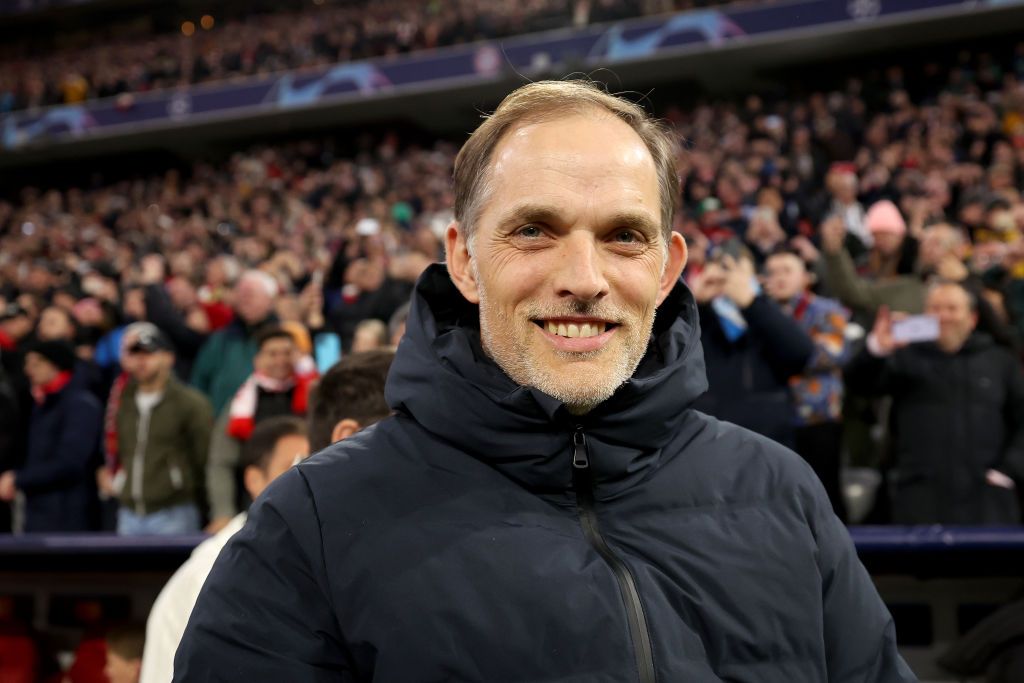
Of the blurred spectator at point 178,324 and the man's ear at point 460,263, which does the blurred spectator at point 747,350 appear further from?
the blurred spectator at point 178,324

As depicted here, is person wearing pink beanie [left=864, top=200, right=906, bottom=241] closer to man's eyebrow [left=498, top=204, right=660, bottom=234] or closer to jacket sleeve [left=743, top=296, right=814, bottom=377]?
jacket sleeve [left=743, top=296, right=814, bottom=377]

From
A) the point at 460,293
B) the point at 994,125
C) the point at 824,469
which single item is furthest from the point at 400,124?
the point at 460,293

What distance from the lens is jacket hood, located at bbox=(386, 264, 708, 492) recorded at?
1257 mm

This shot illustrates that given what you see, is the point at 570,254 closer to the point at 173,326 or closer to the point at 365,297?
the point at 365,297

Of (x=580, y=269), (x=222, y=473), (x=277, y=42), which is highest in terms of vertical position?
(x=277, y=42)

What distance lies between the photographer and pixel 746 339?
4246mm

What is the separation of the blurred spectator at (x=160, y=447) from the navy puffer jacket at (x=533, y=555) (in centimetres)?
402

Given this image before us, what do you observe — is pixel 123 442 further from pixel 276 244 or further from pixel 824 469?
pixel 276 244

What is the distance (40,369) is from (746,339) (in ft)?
11.6

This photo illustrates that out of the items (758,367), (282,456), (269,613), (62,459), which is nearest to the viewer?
(269,613)

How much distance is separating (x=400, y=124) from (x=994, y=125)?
41.5 feet

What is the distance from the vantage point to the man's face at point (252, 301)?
17.8 ft

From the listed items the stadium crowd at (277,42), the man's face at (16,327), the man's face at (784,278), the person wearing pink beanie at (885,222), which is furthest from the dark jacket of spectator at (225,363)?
the stadium crowd at (277,42)

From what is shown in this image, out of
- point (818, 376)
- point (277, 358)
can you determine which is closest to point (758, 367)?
point (818, 376)
